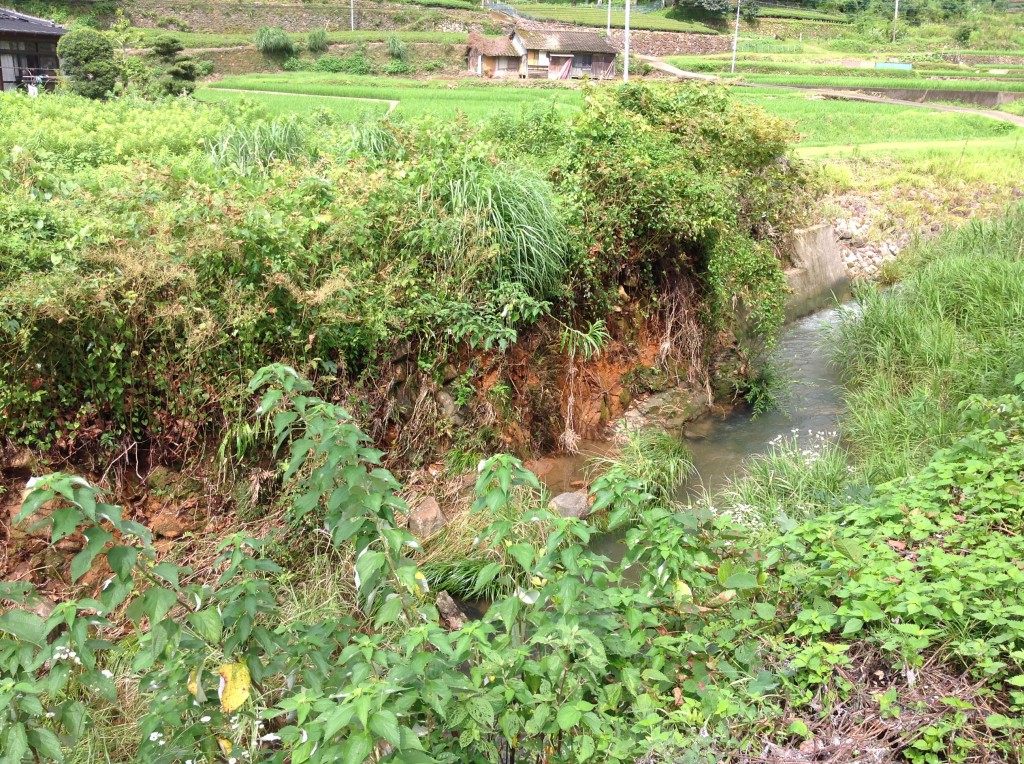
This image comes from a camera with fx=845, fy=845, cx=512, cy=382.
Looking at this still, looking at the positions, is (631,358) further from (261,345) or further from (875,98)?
(875,98)

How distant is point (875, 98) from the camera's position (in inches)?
1266

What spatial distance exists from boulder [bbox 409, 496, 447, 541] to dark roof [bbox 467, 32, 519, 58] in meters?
44.5

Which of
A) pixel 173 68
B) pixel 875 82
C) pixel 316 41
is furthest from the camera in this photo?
pixel 316 41

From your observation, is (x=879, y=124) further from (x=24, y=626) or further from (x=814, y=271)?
(x=24, y=626)

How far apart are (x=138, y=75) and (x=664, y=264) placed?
1406 cm

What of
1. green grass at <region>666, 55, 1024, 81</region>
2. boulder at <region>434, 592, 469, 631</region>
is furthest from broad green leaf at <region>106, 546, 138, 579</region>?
green grass at <region>666, 55, 1024, 81</region>

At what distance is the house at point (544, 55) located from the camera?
4612 centimetres

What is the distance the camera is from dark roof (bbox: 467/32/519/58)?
154 ft

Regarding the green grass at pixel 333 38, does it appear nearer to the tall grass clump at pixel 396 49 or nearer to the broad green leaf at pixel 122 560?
the tall grass clump at pixel 396 49

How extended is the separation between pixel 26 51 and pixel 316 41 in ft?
88.7

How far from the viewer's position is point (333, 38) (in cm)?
5069

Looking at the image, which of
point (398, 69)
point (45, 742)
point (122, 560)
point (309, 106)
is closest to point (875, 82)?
point (398, 69)

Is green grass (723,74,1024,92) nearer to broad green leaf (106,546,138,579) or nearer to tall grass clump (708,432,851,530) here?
tall grass clump (708,432,851,530)

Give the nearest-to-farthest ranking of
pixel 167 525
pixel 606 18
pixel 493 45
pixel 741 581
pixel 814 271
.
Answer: pixel 741 581, pixel 167 525, pixel 814 271, pixel 493 45, pixel 606 18
